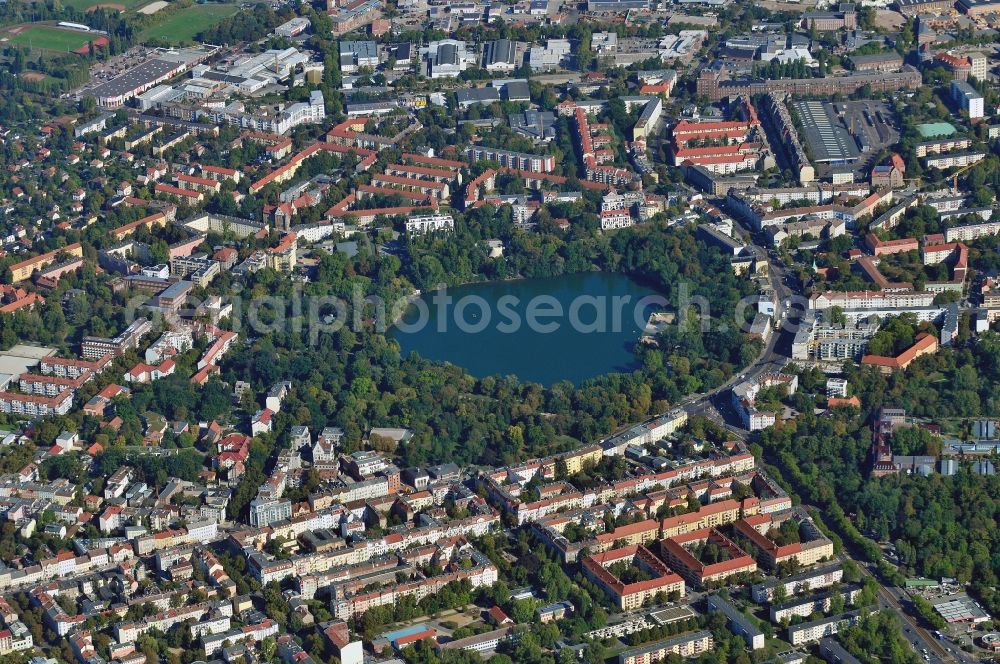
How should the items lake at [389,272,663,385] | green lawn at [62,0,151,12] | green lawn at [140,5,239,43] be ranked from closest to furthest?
1. lake at [389,272,663,385]
2. green lawn at [140,5,239,43]
3. green lawn at [62,0,151,12]

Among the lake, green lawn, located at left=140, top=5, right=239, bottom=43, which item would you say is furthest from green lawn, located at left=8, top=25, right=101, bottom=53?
the lake

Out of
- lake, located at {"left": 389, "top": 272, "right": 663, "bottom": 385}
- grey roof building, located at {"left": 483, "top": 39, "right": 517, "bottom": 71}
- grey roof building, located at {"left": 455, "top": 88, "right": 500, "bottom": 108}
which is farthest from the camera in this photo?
grey roof building, located at {"left": 483, "top": 39, "right": 517, "bottom": 71}

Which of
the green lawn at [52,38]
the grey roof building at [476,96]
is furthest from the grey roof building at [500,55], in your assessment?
the green lawn at [52,38]

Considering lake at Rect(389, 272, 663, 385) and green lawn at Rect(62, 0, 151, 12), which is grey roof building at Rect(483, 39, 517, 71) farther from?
lake at Rect(389, 272, 663, 385)

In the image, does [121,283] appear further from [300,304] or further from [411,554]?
[411,554]

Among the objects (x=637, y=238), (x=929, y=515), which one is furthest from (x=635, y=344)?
(x=929, y=515)

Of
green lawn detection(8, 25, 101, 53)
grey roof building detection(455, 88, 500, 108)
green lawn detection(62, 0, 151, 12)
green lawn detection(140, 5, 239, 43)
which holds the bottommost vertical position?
green lawn detection(8, 25, 101, 53)
